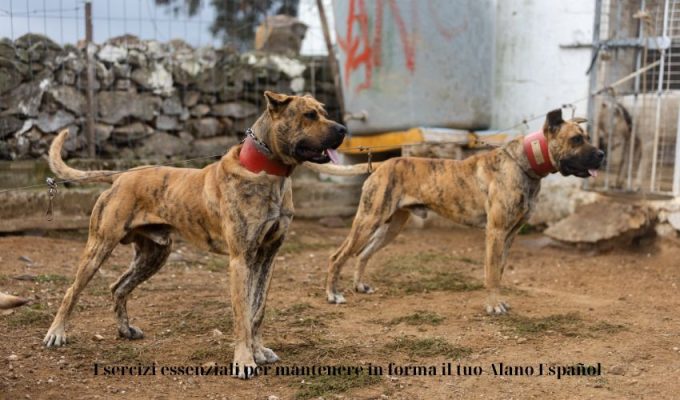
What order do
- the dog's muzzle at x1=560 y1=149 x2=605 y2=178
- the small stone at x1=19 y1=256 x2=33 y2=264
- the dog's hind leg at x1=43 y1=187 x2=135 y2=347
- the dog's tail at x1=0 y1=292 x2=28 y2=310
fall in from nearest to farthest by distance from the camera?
1. the dog's tail at x1=0 y1=292 x2=28 y2=310
2. the dog's hind leg at x1=43 y1=187 x2=135 y2=347
3. the dog's muzzle at x1=560 y1=149 x2=605 y2=178
4. the small stone at x1=19 y1=256 x2=33 y2=264

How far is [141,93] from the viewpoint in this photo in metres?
11.3

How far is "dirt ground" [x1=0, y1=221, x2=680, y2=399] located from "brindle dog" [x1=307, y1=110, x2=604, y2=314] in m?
0.46

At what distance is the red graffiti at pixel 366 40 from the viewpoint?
432 inches

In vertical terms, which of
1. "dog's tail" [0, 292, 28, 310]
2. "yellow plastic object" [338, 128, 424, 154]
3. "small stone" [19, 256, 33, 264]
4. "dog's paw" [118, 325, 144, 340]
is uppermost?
"yellow plastic object" [338, 128, 424, 154]

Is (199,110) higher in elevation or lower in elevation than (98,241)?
higher

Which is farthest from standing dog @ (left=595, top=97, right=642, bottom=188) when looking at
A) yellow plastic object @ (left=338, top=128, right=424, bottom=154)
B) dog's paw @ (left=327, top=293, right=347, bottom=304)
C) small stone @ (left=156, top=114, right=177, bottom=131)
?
small stone @ (left=156, top=114, right=177, bottom=131)

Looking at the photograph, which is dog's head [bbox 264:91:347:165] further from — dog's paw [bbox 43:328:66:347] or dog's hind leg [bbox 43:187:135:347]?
dog's paw [bbox 43:328:66:347]

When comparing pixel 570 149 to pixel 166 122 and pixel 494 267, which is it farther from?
pixel 166 122

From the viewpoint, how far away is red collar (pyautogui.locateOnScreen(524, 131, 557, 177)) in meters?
7.16

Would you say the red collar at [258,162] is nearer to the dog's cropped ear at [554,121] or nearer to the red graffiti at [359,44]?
the dog's cropped ear at [554,121]

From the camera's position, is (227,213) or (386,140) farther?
(386,140)

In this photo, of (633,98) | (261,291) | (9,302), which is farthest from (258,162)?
(633,98)

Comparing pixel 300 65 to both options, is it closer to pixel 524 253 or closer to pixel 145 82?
pixel 145 82

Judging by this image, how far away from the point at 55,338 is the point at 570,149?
15.4ft
